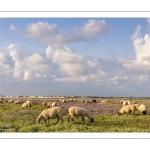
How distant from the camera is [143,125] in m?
19.3
